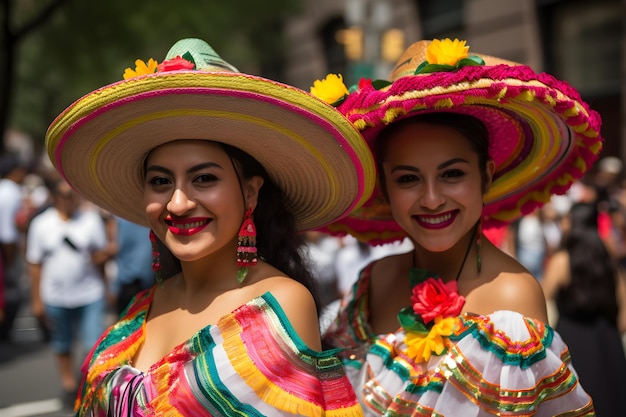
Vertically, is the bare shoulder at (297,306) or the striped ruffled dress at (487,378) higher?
the bare shoulder at (297,306)

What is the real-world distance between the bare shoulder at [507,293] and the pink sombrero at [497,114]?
0.53m

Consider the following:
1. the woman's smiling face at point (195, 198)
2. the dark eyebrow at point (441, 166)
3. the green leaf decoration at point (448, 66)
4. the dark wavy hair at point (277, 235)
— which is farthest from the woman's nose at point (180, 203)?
the green leaf decoration at point (448, 66)

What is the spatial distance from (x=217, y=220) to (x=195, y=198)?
3.8 inches

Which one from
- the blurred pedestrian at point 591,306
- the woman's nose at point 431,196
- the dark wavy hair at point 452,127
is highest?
the dark wavy hair at point 452,127

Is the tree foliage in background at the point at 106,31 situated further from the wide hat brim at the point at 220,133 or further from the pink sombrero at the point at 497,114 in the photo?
the pink sombrero at the point at 497,114

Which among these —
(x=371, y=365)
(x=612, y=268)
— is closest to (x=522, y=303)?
(x=371, y=365)

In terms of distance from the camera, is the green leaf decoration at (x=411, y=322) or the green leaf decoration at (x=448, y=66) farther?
the green leaf decoration at (x=411, y=322)

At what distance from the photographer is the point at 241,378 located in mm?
1971

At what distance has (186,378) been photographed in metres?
2.00

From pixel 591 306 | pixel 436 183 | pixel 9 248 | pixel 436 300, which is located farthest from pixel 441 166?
pixel 9 248

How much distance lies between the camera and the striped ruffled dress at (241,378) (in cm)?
197

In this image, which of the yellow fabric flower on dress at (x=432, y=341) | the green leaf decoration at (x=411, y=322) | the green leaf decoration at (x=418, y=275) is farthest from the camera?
the green leaf decoration at (x=418, y=275)

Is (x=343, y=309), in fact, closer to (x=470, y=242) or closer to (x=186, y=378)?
(x=470, y=242)

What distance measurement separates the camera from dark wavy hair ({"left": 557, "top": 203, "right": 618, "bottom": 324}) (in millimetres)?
3859
